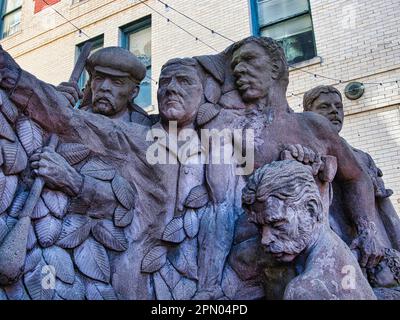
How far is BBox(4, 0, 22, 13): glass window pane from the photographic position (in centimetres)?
1102

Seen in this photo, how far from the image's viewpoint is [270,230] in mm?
1795

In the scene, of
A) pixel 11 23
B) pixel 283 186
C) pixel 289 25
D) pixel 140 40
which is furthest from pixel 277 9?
pixel 11 23

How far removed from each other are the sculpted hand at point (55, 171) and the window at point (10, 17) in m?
10.1

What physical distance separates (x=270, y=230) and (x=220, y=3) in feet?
22.5

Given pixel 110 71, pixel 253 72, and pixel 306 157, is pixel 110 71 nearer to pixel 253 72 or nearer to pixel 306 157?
pixel 253 72

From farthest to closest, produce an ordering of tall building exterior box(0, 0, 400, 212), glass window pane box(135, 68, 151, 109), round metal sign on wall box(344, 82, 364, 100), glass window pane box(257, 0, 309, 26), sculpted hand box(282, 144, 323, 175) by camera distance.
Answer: glass window pane box(135, 68, 151, 109) → glass window pane box(257, 0, 309, 26) → round metal sign on wall box(344, 82, 364, 100) → tall building exterior box(0, 0, 400, 212) → sculpted hand box(282, 144, 323, 175)

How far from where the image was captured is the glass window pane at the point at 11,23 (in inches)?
431

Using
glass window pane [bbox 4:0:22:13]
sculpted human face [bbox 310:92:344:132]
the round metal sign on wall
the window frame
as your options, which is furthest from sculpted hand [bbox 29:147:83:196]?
glass window pane [bbox 4:0:22:13]

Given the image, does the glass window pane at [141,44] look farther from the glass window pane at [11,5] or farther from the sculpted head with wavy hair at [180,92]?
the sculpted head with wavy hair at [180,92]

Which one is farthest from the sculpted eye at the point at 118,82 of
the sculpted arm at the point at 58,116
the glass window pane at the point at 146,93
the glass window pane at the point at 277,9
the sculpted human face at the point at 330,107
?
the glass window pane at the point at 146,93

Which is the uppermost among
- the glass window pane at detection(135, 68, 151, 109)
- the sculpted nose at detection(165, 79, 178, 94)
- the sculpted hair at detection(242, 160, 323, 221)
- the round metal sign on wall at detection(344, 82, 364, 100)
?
the glass window pane at detection(135, 68, 151, 109)

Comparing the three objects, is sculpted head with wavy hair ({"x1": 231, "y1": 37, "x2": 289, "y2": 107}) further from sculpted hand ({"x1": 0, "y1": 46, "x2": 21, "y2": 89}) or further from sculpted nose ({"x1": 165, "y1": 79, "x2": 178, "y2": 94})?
sculpted hand ({"x1": 0, "y1": 46, "x2": 21, "y2": 89})

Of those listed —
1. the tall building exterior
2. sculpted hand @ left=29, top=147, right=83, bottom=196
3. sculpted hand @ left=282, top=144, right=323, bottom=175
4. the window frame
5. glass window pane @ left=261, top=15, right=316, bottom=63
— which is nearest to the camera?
sculpted hand @ left=29, top=147, right=83, bottom=196

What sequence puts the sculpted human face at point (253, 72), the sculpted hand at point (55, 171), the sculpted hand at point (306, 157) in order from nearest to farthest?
the sculpted hand at point (55, 171)
the sculpted hand at point (306, 157)
the sculpted human face at point (253, 72)
